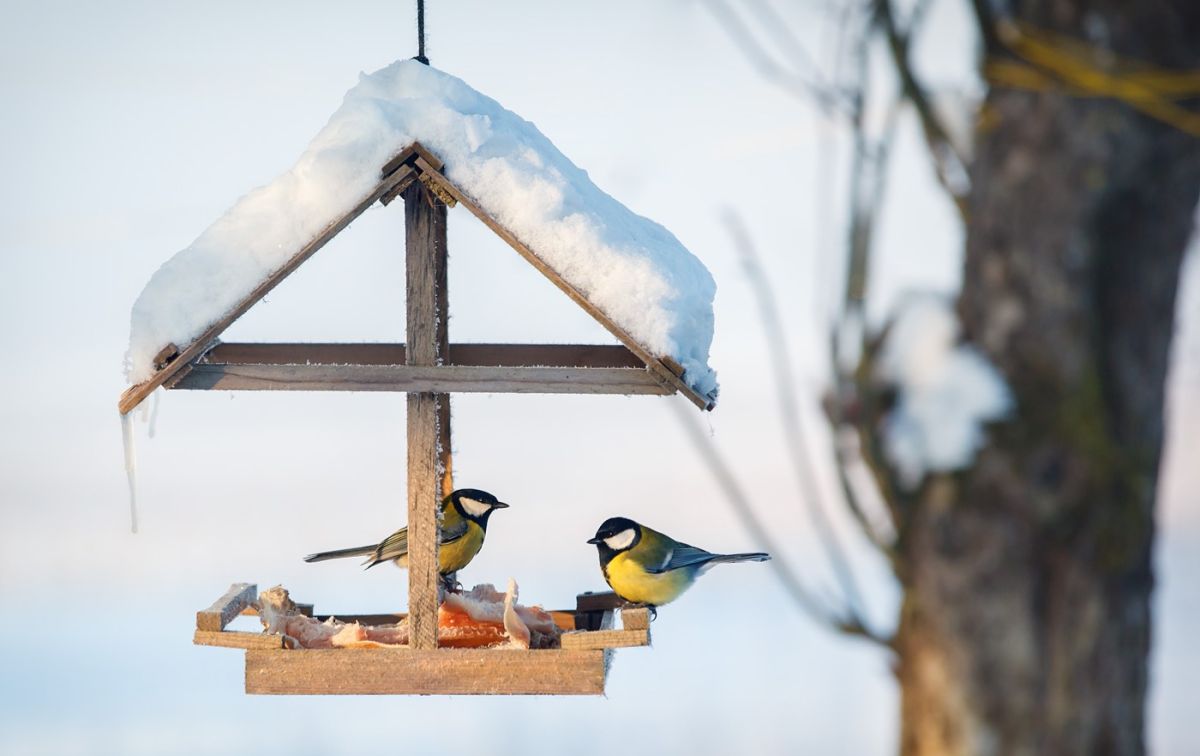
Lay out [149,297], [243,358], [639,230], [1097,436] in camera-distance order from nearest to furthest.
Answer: [1097,436] → [149,297] → [639,230] → [243,358]

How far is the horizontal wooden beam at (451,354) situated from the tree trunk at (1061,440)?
8.81 ft

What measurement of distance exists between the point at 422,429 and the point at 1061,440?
7.80ft

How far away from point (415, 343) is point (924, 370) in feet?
7.14

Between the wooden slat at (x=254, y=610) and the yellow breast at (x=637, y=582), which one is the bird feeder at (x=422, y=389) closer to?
the wooden slat at (x=254, y=610)

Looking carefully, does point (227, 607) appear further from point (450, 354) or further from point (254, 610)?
point (450, 354)

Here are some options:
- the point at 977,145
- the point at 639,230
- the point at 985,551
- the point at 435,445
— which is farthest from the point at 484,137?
the point at 985,551

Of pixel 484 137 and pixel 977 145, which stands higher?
pixel 484 137

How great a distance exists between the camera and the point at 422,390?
422 cm

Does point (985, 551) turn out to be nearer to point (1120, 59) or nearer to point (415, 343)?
point (1120, 59)

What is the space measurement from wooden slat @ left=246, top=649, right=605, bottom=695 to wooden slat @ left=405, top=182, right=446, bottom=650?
0.10 meters

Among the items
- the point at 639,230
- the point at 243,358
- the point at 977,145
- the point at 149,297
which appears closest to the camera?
the point at 977,145

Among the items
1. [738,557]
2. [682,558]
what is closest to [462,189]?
[682,558]

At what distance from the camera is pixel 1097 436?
234 centimetres

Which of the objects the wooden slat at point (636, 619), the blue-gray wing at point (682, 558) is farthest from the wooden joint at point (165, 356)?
the blue-gray wing at point (682, 558)
